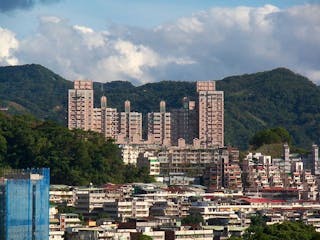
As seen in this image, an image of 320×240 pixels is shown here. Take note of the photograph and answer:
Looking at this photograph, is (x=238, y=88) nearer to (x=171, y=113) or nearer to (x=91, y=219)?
(x=171, y=113)

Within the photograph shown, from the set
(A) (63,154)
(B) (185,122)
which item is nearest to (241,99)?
(B) (185,122)

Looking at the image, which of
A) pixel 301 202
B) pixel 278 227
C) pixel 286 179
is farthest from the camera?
pixel 286 179

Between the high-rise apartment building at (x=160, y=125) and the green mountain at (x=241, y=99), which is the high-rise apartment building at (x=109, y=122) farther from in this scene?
the green mountain at (x=241, y=99)

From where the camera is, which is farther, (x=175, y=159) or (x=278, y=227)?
(x=175, y=159)

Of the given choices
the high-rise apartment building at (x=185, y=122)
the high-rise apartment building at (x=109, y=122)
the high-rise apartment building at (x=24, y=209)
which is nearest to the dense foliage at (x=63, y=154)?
the high-rise apartment building at (x=109, y=122)

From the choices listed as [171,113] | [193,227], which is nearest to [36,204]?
[193,227]

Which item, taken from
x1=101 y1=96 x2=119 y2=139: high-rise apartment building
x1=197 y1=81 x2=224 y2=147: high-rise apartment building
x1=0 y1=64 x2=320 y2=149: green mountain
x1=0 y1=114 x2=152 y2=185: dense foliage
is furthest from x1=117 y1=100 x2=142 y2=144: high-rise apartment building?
x1=0 y1=114 x2=152 y2=185: dense foliage

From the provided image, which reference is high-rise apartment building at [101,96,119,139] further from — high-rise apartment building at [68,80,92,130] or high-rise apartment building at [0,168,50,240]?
high-rise apartment building at [0,168,50,240]
